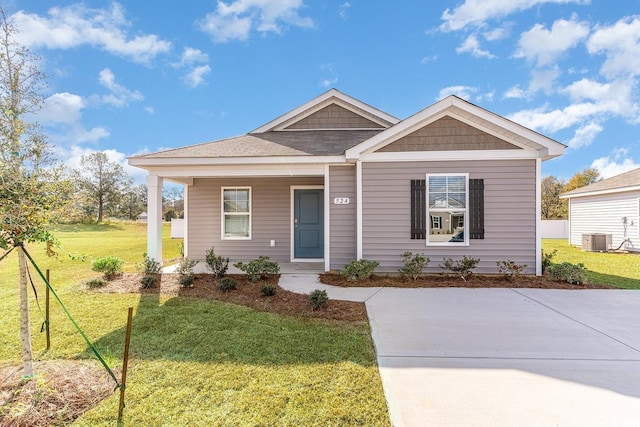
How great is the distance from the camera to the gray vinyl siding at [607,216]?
11.6 m

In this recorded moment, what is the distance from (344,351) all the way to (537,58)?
14.2 meters

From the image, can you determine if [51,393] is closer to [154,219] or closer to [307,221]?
[154,219]

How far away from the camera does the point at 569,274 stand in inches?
237

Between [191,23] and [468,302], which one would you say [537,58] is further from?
[191,23]

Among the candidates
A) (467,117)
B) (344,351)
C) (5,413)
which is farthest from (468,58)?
(5,413)

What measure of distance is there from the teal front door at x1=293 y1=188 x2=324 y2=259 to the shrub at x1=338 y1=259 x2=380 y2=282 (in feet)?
7.95

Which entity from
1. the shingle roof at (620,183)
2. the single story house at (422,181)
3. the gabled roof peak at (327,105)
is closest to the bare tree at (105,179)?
the gabled roof peak at (327,105)

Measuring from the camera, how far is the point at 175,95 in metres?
13.9

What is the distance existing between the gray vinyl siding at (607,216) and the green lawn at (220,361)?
1440cm

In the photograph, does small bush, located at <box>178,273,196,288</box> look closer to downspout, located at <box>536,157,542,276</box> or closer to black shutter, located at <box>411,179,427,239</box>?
black shutter, located at <box>411,179,427,239</box>

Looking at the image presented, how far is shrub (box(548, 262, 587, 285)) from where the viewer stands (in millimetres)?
5992

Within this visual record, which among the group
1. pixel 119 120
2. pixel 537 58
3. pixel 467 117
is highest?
pixel 537 58

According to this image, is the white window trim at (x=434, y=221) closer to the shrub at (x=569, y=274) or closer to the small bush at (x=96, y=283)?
the shrub at (x=569, y=274)

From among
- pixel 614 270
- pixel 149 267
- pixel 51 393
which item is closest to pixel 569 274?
pixel 614 270
